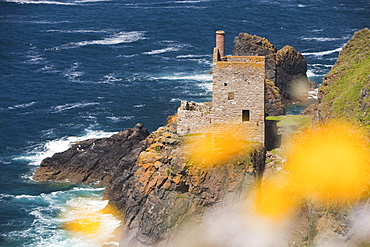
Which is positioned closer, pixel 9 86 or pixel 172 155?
pixel 172 155

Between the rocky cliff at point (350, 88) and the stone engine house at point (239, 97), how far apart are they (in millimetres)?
7844

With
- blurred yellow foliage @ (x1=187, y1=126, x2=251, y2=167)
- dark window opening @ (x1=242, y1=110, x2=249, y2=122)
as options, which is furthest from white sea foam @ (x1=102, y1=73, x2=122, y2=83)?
dark window opening @ (x1=242, y1=110, x2=249, y2=122)

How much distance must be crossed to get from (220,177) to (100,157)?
3938 cm

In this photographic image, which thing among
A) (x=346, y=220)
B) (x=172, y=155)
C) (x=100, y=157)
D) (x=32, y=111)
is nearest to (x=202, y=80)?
(x=32, y=111)

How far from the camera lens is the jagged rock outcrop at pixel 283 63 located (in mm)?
123438

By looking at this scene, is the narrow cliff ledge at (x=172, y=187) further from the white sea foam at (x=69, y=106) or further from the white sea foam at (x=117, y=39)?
the white sea foam at (x=117, y=39)

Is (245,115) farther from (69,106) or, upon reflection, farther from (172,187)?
(69,106)

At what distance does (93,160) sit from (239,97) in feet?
132

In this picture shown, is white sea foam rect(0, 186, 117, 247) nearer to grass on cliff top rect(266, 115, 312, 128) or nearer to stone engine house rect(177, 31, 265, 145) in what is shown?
grass on cliff top rect(266, 115, 312, 128)

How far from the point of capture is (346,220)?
184 ft

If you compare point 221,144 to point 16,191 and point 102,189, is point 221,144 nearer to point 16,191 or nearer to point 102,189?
point 102,189

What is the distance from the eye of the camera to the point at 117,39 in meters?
176

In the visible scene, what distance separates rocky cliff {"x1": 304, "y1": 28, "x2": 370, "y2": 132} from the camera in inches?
2554

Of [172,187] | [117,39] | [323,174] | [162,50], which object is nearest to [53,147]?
[172,187]
